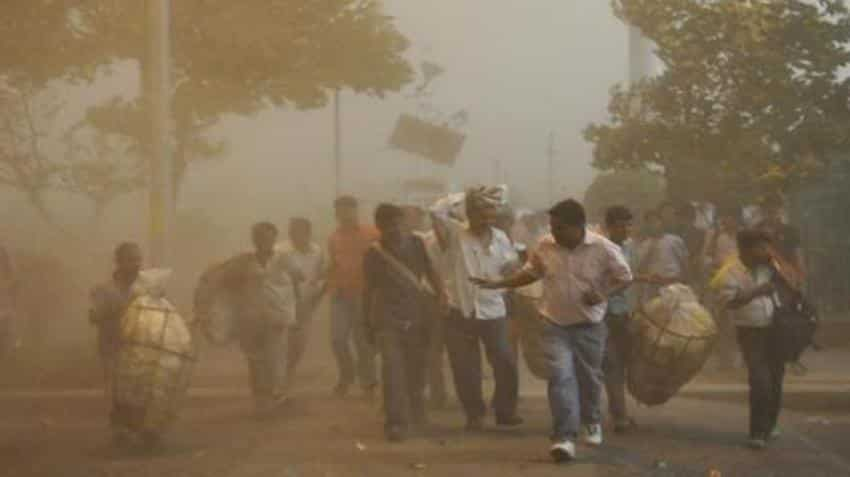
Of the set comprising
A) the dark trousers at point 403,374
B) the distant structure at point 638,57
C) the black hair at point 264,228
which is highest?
the distant structure at point 638,57

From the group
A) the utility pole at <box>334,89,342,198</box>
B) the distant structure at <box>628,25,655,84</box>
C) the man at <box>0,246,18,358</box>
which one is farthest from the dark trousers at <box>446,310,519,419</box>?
the utility pole at <box>334,89,342,198</box>

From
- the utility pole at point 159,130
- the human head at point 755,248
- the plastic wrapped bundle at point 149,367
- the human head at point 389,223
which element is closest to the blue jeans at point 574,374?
the human head at point 755,248

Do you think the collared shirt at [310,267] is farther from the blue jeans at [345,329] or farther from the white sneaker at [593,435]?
the white sneaker at [593,435]

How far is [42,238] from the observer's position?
2275cm

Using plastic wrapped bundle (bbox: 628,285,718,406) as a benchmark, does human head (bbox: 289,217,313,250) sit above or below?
above

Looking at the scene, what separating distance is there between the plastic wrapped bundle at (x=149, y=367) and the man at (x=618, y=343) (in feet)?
8.79

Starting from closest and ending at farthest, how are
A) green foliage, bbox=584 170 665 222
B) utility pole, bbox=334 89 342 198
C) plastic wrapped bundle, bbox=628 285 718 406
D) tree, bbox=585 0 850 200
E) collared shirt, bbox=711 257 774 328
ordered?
collared shirt, bbox=711 257 774 328
plastic wrapped bundle, bbox=628 285 718 406
tree, bbox=585 0 850 200
green foliage, bbox=584 170 665 222
utility pole, bbox=334 89 342 198

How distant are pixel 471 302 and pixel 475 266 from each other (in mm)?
235

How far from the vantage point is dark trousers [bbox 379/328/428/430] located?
27.4ft

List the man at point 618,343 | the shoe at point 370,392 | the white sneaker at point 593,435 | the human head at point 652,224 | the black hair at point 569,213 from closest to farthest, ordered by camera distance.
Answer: the black hair at point 569,213
the white sneaker at point 593,435
the man at point 618,343
the shoe at point 370,392
the human head at point 652,224

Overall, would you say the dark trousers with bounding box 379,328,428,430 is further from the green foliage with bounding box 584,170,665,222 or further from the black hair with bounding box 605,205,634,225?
the green foliage with bounding box 584,170,665,222

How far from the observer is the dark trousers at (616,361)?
8578 millimetres

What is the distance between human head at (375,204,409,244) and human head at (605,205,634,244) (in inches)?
53.3

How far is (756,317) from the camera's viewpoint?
8016mm
